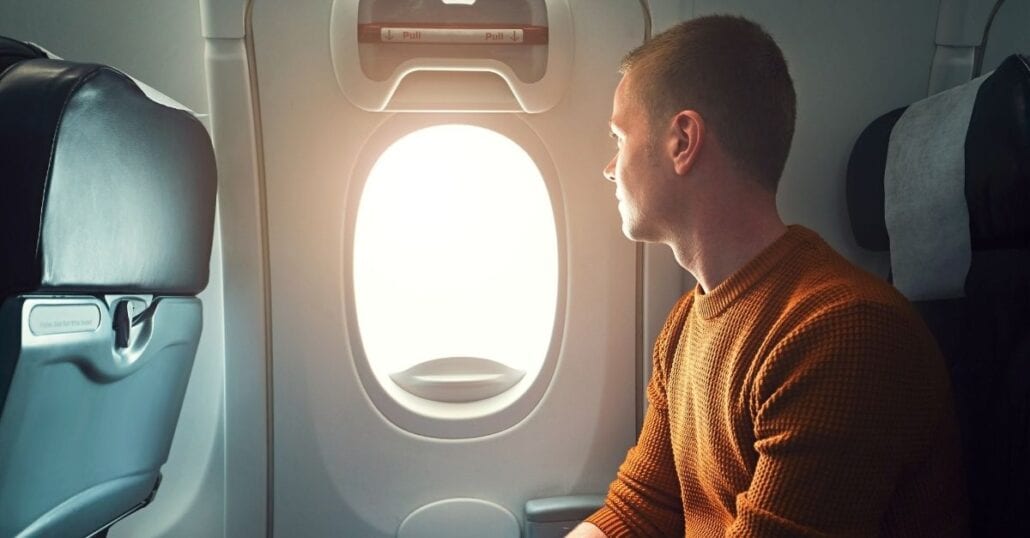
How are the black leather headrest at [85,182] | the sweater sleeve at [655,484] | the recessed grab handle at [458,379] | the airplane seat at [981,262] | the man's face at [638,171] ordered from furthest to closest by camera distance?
the recessed grab handle at [458,379], the sweater sleeve at [655,484], the man's face at [638,171], the airplane seat at [981,262], the black leather headrest at [85,182]

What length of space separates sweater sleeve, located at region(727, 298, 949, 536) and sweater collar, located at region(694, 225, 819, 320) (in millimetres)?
189

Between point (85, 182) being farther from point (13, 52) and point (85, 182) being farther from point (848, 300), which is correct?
point (848, 300)

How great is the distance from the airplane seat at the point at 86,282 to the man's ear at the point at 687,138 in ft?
3.23

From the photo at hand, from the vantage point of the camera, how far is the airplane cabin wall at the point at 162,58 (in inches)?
73.0

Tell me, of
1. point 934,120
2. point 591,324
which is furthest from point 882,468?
point 591,324

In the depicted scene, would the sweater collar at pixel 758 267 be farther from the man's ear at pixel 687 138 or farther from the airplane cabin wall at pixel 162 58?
the airplane cabin wall at pixel 162 58

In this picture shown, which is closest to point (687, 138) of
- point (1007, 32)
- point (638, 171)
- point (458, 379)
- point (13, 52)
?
point (638, 171)

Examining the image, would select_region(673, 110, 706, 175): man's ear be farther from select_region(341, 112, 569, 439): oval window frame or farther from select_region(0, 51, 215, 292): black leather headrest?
select_region(0, 51, 215, 292): black leather headrest

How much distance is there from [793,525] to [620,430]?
38.9 inches

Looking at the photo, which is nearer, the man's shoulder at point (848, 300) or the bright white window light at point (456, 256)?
the man's shoulder at point (848, 300)

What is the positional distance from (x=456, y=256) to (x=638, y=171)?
0.81 metres

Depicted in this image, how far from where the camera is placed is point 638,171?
1423mm

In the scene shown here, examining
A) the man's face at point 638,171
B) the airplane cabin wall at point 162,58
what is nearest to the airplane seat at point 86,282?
the airplane cabin wall at point 162,58

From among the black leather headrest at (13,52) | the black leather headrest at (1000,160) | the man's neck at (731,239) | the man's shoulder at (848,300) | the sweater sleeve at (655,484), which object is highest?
the black leather headrest at (13,52)
